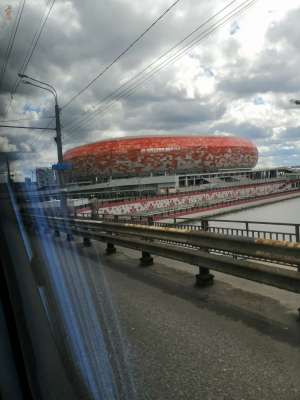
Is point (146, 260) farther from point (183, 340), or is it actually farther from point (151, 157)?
point (151, 157)

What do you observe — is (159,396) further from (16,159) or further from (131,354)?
(16,159)

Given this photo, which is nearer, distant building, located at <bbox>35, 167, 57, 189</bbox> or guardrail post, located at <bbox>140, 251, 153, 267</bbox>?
distant building, located at <bbox>35, 167, 57, 189</bbox>

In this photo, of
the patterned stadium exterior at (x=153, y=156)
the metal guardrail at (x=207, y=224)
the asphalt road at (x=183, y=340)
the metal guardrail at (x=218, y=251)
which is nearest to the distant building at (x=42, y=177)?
the metal guardrail at (x=207, y=224)

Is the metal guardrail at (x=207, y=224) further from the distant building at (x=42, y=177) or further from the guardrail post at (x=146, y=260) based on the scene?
the guardrail post at (x=146, y=260)

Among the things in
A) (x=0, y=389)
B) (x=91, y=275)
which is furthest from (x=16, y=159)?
(x=91, y=275)

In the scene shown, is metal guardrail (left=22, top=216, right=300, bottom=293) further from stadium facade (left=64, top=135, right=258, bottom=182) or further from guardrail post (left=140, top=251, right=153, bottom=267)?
stadium facade (left=64, top=135, right=258, bottom=182)

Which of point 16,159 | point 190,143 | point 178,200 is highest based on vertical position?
point 190,143

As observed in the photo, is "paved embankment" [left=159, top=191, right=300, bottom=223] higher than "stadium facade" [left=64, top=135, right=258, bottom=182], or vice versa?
"stadium facade" [left=64, top=135, right=258, bottom=182]

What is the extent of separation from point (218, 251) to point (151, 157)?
4216 inches

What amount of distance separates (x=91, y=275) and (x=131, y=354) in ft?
11.8

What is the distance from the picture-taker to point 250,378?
2.90 metres

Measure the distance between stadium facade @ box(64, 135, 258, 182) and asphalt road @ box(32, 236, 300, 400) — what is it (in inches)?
4045

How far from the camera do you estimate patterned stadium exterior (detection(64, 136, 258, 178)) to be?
368ft

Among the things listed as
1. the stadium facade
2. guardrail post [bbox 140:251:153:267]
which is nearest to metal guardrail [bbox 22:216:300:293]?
guardrail post [bbox 140:251:153:267]
